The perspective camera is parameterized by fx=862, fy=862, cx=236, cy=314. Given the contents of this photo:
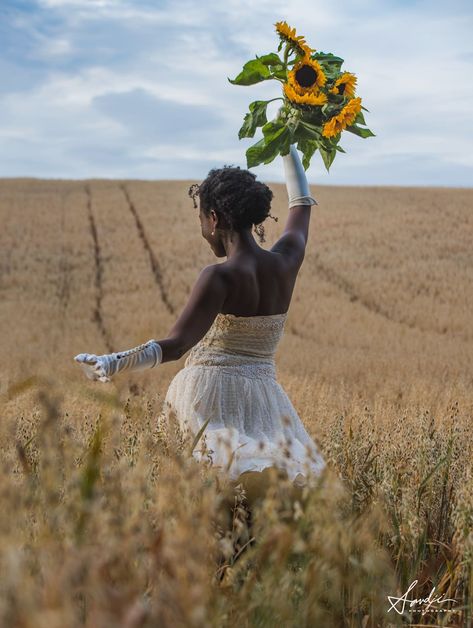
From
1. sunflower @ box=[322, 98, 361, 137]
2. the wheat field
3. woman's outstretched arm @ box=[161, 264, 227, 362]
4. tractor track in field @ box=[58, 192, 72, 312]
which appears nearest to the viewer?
the wheat field

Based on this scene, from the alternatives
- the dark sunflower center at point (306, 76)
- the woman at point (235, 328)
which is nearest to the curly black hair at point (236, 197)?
the woman at point (235, 328)

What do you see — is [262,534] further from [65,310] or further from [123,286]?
[123,286]

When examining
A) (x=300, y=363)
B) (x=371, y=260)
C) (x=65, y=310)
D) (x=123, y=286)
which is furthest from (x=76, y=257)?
(x=300, y=363)

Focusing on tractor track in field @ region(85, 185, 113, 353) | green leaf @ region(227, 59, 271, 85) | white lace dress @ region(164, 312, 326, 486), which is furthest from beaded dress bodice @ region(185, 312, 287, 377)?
Result: tractor track in field @ region(85, 185, 113, 353)

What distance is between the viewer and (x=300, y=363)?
13.4 meters

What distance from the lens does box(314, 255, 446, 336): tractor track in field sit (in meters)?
18.4

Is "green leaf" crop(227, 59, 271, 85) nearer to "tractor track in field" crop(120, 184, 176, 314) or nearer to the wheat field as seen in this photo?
the wheat field

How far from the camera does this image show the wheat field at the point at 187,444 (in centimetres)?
167

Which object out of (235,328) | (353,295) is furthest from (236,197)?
(353,295)

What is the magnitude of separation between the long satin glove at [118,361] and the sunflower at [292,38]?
189 centimetres

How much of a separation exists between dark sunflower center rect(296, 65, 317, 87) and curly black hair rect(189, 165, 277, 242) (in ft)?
2.93

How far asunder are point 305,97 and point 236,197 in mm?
945

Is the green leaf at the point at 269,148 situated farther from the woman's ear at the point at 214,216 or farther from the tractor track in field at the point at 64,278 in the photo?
the tractor track in field at the point at 64,278

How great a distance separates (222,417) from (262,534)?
1.68m
